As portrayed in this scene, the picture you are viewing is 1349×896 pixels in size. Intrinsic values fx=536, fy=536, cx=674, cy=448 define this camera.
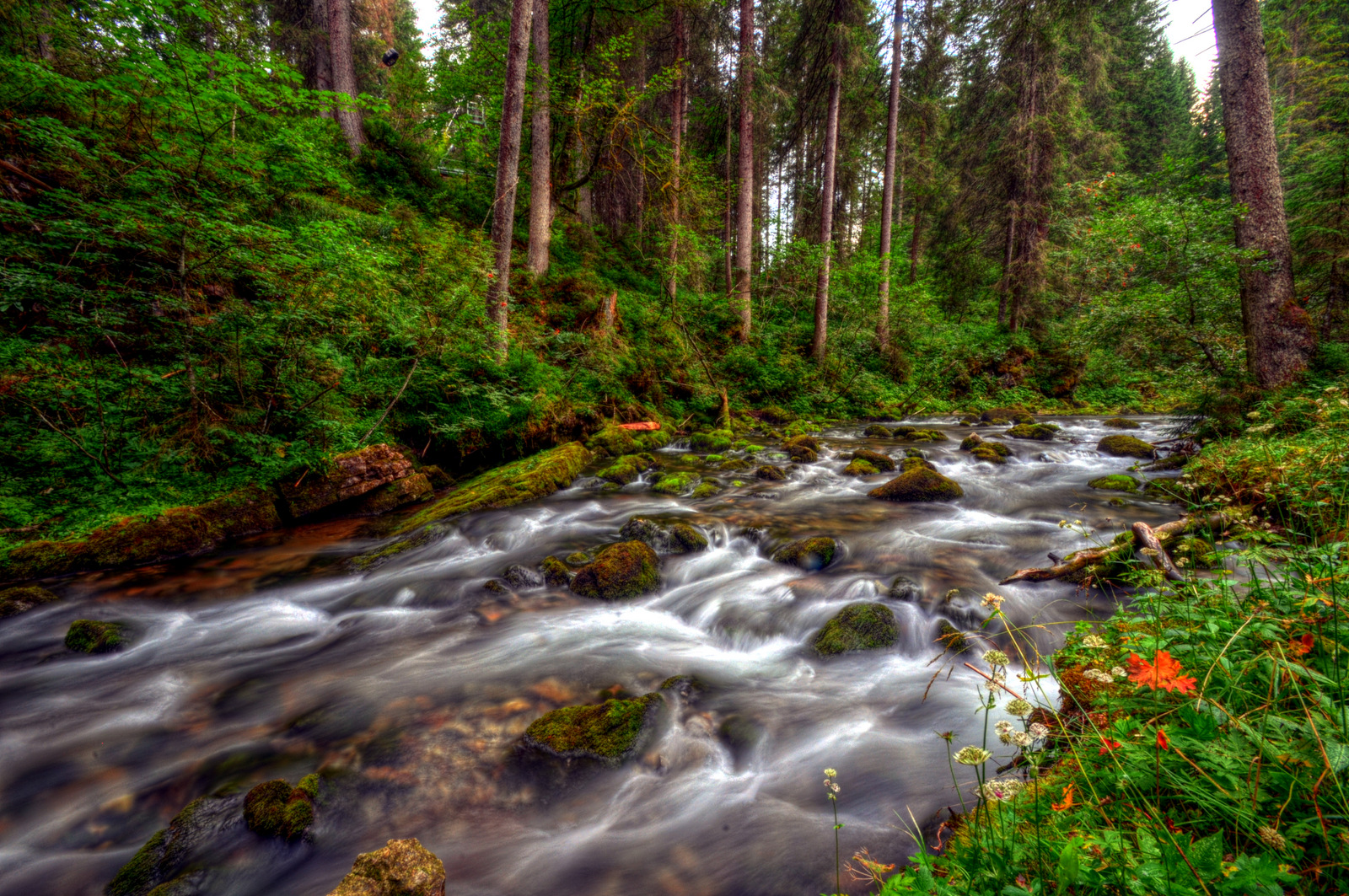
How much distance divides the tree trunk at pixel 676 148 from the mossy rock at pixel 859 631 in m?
11.0

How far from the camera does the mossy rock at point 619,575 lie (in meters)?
5.32

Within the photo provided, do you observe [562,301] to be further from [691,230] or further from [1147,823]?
[1147,823]

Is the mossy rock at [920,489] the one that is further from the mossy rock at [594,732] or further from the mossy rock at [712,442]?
the mossy rock at [594,732]

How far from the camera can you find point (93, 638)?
14.4 ft

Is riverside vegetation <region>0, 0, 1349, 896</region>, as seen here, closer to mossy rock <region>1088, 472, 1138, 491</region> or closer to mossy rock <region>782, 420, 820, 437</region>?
mossy rock <region>1088, 472, 1138, 491</region>

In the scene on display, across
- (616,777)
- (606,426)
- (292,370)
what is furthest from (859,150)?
(616,777)

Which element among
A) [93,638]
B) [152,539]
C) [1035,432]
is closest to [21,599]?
[93,638]

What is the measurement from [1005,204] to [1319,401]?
1656 centimetres

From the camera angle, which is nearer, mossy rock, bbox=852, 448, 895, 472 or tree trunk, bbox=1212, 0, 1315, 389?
tree trunk, bbox=1212, 0, 1315, 389

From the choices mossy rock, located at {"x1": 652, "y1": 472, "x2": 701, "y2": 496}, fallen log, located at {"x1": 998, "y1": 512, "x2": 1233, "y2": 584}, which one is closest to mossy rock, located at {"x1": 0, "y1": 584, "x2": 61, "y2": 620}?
mossy rock, located at {"x1": 652, "y1": 472, "x2": 701, "y2": 496}

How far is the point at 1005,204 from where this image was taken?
18.6m

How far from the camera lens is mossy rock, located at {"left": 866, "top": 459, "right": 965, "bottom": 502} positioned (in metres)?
7.85

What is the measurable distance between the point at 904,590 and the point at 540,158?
1204cm

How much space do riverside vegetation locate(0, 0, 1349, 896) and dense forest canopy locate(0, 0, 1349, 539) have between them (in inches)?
3.2
